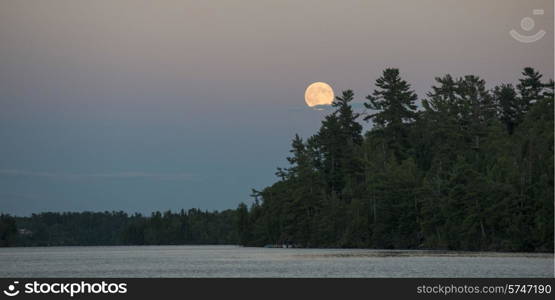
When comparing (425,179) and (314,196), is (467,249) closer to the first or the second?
(425,179)

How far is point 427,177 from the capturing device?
441 feet

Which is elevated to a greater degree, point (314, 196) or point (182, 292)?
point (314, 196)

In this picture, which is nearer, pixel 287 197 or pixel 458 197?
pixel 458 197

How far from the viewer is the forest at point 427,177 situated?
10594 centimetres

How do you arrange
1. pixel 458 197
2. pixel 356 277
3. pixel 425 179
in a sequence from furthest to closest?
pixel 425 179 → pixel 458 197 → pixel 356 277

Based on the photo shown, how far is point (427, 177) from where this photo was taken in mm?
134500

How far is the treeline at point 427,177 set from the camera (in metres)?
106

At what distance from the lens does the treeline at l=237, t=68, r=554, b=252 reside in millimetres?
106000

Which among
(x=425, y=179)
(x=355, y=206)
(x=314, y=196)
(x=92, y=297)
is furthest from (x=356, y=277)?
(x=314, y=196)

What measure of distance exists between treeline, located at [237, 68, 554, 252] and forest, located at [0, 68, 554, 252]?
0.19m

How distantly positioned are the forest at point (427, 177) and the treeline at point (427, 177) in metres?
0.19

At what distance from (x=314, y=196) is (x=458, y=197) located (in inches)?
2110

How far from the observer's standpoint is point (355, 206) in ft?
481

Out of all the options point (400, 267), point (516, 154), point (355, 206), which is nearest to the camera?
point (400, 267)
